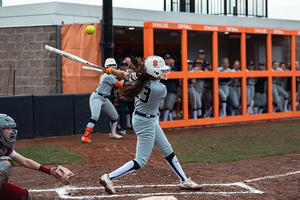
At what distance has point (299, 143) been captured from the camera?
805 centimetres

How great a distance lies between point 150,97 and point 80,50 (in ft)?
19.2

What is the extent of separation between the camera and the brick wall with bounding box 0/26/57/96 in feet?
32.8

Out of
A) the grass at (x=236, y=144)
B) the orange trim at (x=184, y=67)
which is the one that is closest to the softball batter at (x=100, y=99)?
the grass at (x=236, y=144)

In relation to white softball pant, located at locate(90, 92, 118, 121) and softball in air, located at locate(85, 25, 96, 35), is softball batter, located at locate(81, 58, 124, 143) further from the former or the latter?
softball in air, located at locate(85, 25, 96, 35)

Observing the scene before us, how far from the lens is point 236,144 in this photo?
8.05m

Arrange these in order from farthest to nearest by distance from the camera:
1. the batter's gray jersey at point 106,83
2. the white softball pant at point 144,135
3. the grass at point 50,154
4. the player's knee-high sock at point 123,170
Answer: the batter's gray jersey at point 106,83
the grass at point 50,154
the white softball pant at point 144,135
the player's knee-high sock at point 123,170

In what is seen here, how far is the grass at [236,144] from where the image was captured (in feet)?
22.6

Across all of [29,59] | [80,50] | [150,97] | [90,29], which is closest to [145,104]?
[150,97]

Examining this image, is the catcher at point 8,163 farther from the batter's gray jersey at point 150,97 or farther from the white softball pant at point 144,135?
the batter's gray jersey at point 150,97

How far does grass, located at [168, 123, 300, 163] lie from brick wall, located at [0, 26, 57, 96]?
13.2 ft

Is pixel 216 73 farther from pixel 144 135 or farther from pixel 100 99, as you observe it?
pixel 144 135

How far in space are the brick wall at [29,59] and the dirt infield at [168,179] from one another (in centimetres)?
352

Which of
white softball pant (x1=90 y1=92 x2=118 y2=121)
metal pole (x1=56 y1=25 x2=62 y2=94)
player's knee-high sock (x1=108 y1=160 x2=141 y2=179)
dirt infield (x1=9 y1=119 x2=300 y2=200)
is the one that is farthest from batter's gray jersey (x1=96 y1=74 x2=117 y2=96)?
player's knee-high sock (x1=108 y1=160 x2=141 y2=179)

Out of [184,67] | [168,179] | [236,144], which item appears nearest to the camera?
[168,179]
